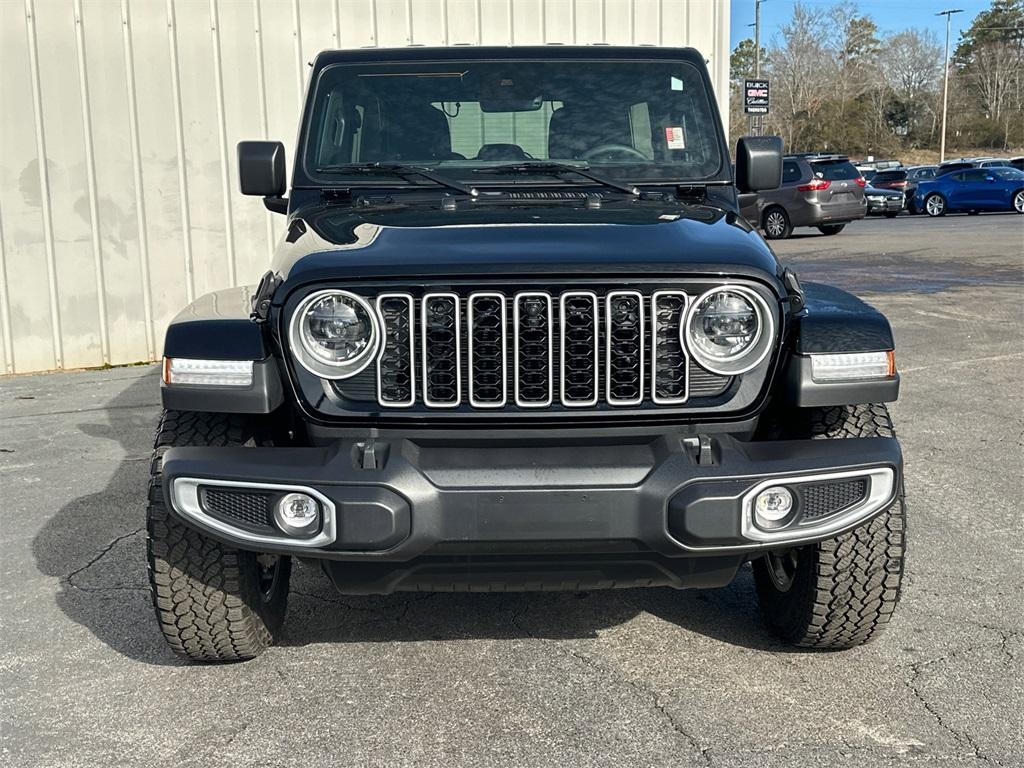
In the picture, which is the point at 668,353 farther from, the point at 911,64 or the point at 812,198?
the point at 911,64

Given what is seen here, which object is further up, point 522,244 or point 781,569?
point 522,244

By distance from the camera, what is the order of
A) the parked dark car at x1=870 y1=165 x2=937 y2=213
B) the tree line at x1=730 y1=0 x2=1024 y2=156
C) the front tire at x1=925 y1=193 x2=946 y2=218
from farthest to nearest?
the tree line at x1=730 y1=0 x2=1024 y2=156
the parked dark car at x1=870 y1=165 x2=937 y2=213
the front tire at x1=925 y1=193 x2=946 y2=218

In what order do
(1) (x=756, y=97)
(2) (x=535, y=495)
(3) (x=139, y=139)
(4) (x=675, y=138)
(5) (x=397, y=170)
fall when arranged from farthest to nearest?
(1) (x=756, y=97), (3) (x=139, y=139), (4) (x=675, y=138), (5) (x=397, y=170), (2) (x=535, y=495)

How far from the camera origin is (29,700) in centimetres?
356

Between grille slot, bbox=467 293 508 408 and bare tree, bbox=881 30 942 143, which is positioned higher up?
bare tree, bbox=881 30 942 143

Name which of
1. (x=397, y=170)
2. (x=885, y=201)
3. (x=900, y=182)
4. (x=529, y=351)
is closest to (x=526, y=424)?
(x=529, y=351)

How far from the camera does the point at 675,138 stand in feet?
14.7

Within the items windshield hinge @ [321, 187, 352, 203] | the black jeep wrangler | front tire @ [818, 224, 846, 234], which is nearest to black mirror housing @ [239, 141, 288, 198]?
windshield hinge @ [321, 187, 352, 203]

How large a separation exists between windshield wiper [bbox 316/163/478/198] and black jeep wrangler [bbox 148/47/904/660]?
43 centimetres

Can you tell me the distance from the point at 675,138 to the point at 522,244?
1.42 metres

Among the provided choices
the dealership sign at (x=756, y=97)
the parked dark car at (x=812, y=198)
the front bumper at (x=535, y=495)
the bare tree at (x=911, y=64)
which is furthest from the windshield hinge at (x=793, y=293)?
the bare tree at (x=911, y=64)

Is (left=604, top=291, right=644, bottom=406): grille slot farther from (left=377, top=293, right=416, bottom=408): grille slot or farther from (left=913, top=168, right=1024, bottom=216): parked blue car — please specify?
(left=913, top=168, right=1024, bottom=216): parked blue car

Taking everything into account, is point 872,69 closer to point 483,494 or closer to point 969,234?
point 969,234

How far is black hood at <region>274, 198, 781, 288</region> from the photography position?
319 cm
